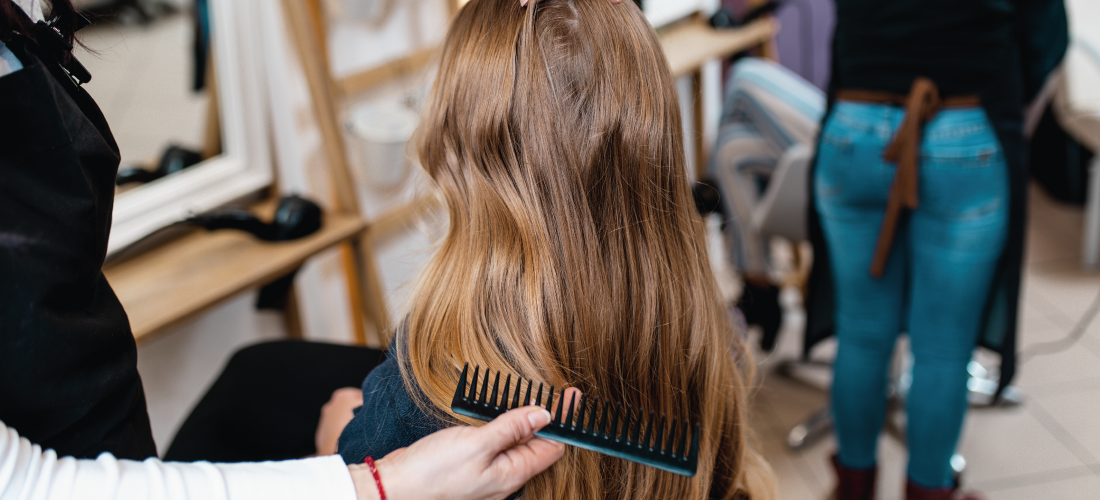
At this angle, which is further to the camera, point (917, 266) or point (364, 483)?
point (917, 266)

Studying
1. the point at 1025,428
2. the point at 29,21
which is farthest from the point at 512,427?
the point at 1025,428

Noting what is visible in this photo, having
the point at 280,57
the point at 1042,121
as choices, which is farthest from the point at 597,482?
the point at 1042,121

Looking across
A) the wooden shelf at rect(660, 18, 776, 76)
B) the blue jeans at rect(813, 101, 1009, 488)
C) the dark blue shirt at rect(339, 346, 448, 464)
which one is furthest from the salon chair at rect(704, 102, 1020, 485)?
the dark blue shirt at rect(339, 346, 448, 464)

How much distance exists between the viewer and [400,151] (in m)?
1.80

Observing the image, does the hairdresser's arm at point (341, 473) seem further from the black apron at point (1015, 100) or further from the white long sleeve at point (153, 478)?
the black apron at point (1015, 100)

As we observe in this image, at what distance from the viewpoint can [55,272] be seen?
624 mm

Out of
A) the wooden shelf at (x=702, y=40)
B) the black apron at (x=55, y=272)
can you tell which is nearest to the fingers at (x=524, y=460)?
the black apron at (x=55, y=272)

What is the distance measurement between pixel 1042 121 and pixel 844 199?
2.46m

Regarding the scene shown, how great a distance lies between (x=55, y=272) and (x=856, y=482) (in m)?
1.60

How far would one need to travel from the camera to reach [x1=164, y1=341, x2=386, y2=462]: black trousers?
1126 millimetres

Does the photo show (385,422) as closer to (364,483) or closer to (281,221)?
(364,483)

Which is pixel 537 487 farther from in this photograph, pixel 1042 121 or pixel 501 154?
pixel 1042 121

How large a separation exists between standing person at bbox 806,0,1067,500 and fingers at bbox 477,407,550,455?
3.22 ft

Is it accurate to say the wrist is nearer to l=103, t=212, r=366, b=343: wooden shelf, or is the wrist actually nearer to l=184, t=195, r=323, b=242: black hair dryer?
l=103, t=212, r=366, b=343: wooden shelf
